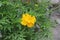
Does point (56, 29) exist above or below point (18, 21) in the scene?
below

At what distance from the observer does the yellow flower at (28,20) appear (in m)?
2.42

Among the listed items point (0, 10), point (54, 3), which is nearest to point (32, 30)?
point (0, 10)

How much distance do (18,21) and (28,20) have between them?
112 millimetres

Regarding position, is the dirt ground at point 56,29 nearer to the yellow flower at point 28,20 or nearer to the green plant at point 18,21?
the green plant at point 18,21

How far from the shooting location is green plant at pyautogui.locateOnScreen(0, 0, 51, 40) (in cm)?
248

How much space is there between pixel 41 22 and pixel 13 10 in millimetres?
369

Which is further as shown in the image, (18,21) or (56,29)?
(56,29)

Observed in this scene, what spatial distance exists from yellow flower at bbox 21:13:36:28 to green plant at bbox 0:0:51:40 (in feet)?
0.22

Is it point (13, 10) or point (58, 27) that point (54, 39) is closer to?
point (58, 27)

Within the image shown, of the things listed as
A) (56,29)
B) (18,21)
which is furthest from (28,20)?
(56,29)

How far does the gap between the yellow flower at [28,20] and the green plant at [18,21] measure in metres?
0.07

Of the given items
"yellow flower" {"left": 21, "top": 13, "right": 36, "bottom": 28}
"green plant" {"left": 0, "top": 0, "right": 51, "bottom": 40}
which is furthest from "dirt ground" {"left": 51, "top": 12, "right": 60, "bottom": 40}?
"yellow flower" {"left": 21, "top": 13, "right": 36, "bottom": 28}

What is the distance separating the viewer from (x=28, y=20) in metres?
2.43

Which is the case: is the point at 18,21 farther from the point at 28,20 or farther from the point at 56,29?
the point at 56,29
